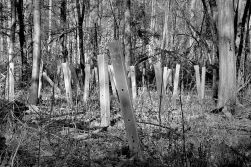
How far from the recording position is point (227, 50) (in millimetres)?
6375

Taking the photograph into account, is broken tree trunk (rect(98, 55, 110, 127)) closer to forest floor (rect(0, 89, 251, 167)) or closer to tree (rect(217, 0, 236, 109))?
forest floor (rect(0, 89, 251, 167))

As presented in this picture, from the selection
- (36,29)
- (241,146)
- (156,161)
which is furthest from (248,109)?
(36,29)

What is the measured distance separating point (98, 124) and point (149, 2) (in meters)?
25.7

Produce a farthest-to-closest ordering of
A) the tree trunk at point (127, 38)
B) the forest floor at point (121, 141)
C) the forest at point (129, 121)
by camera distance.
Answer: the tree trunk at point (127, 38) < the forest at point (129, 121) < the forest floor at point (121, 141)

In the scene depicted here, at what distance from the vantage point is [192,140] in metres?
4.07

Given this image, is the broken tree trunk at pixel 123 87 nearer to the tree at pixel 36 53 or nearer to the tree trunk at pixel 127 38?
the tree at pixel 36 53

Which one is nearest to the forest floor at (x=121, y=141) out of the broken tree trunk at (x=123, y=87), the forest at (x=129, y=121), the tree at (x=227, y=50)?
the forest at (x=129, y=121)

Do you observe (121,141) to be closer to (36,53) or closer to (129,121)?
(129,121)

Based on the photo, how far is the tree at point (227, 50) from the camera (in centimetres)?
636

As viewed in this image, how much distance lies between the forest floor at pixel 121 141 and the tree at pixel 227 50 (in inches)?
14.1

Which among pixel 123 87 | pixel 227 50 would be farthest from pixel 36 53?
pixel 123 87

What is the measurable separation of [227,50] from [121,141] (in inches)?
139

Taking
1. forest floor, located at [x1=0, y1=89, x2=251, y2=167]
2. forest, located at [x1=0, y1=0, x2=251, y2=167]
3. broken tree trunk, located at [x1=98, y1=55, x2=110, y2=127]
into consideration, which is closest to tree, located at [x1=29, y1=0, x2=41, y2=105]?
forest, located at [x1=0, y1=0, x2=251, y2=167]

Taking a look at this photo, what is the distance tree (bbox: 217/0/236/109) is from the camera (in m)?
6.36
